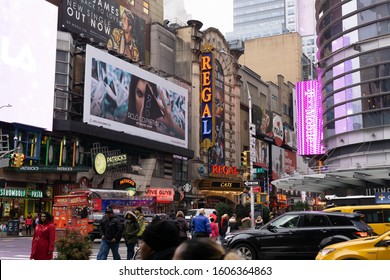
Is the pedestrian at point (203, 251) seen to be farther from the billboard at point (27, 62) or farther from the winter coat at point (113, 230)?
the billboard at point (27, 62)

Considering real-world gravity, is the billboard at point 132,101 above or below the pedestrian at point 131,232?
above

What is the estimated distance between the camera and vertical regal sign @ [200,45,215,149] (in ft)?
216

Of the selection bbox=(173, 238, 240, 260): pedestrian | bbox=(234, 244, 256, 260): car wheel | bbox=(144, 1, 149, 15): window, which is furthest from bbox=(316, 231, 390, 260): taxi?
bbox=(144, 1, 149, 15): window

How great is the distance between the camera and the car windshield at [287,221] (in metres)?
15.7

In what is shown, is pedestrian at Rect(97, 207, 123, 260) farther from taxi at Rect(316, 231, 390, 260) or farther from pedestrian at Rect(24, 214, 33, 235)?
pedestrian at Rect(24, 214, 33, 235)

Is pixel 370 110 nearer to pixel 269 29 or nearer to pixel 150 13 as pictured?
pixel 150 13

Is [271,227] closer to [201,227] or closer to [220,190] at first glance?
[201,227]

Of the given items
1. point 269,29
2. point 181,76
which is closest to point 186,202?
point 181,76

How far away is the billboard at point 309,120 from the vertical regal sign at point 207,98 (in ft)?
69.9

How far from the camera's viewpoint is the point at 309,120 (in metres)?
81.5

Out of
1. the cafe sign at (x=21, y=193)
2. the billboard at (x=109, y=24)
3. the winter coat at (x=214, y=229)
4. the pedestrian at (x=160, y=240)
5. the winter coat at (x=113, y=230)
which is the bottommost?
the winter coat at (x=214, y=229)

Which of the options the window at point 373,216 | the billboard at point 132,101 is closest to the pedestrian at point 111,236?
the window at point 373,216

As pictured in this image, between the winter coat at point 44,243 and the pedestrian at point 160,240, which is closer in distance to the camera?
the pedestrian at point 160,240
